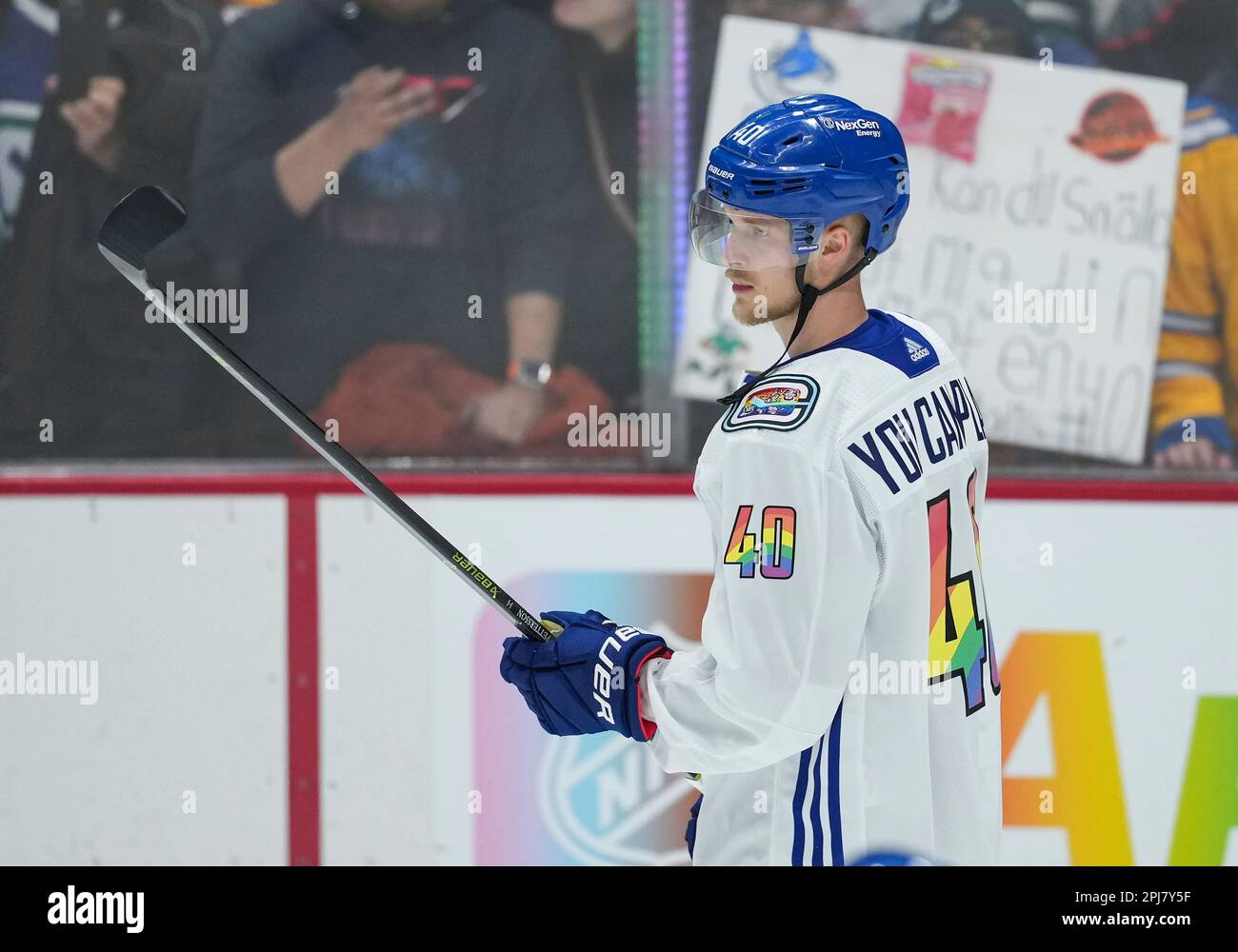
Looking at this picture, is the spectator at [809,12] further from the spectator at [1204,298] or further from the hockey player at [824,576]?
the hockey player at [824,576]

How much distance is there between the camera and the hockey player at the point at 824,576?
69.0 inches

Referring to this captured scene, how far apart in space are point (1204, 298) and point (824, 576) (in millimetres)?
2176

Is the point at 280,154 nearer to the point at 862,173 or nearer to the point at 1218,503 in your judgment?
the point at 862,173

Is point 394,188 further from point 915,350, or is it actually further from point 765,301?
point 915,350

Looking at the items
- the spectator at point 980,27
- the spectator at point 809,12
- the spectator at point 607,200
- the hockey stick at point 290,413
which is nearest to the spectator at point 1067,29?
the spectator at point 980,27

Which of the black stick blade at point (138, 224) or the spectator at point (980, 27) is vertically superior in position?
the spectator at point (980, 27)

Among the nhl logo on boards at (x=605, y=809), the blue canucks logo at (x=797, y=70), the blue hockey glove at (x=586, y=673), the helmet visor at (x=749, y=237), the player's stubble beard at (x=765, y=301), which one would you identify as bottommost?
the nhl logo on boards at (x=605, y=809)

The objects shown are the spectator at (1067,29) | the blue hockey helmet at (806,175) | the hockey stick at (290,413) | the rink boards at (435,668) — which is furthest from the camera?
the spectator at (1067,29)

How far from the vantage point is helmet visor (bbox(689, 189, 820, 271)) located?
6.20ft

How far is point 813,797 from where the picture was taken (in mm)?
1880

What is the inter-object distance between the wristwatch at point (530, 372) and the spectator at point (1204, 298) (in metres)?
1.45

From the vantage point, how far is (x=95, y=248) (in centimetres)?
354
